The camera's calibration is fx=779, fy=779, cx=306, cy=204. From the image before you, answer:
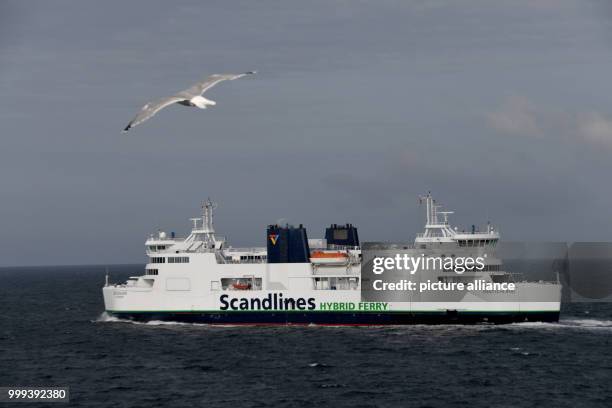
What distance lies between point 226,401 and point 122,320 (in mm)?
21219

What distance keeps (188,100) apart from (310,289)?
1201 inches

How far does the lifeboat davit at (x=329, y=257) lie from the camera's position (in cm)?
4728

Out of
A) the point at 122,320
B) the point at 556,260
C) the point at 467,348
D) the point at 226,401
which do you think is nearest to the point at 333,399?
the point at 226,401

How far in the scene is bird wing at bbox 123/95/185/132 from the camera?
51.5ft

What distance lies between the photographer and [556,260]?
54219mm

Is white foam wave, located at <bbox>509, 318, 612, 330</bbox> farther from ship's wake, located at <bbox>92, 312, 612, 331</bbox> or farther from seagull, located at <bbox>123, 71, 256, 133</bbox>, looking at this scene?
seagull, located at <bbox>123, 71, 256, 133</bbox>

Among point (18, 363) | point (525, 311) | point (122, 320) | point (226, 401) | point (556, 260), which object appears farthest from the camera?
point (556, 260)

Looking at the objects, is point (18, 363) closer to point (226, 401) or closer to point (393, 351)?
point (226, 401)

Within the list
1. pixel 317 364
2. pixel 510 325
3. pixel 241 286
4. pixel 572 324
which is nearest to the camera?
pixel 317 364

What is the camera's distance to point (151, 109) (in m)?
16.4

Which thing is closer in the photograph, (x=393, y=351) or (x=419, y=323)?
(x=393, y=351)

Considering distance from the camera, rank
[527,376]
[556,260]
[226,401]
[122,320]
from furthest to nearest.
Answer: [556,260] → [122,320] → [527,376] → [226,401]

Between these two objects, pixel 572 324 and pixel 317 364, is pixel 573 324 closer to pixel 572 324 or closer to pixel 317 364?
pixel 572 324

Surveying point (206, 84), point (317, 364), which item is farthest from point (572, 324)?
point (206, 84)
